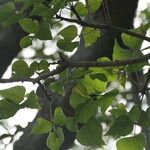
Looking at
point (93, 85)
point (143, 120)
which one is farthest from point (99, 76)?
point (143, 120)

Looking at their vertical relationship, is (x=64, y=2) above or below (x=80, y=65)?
above

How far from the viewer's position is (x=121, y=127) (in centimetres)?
88

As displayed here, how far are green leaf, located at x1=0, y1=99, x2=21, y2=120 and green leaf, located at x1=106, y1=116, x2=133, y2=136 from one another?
0.20 meters

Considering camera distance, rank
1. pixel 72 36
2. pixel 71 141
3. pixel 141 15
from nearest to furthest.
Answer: pixel 72 36 → pixel 71 141 → pixel 141 15

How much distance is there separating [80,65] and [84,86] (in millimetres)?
101

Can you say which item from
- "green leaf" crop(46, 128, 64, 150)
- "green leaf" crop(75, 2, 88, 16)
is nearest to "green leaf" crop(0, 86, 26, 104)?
"green leaf" crop(46, 128, 64, 150)

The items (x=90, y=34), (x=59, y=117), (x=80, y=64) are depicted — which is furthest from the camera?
(x=90, y=34)

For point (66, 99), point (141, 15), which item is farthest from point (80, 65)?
point (141, 15)

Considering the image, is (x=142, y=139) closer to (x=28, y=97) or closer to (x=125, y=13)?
(x=28, y=97)

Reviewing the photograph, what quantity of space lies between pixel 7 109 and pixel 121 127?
235mm

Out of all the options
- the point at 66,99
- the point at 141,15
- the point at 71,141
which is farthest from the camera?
the point at 141,15

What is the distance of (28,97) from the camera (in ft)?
2.94

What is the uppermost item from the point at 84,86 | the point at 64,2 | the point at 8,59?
the point at 64,2

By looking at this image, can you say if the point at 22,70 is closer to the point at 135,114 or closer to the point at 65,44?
the point at 65,44
